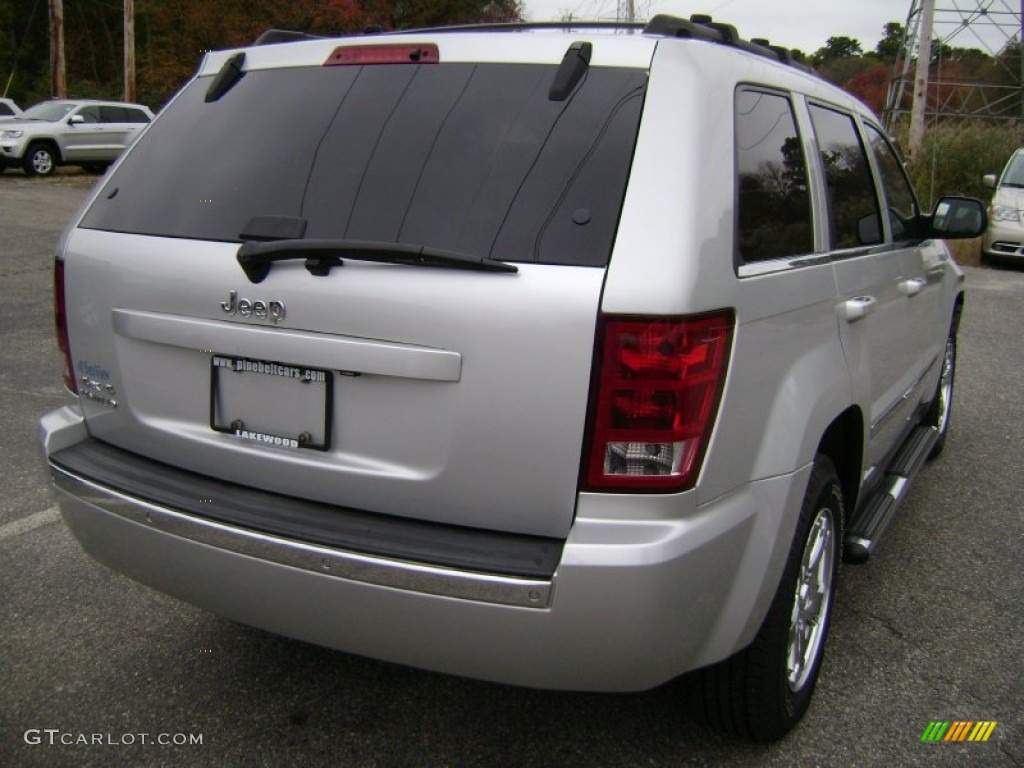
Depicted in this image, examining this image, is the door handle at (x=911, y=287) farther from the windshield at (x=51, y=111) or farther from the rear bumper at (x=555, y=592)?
the windshield at (x=51, y=111)

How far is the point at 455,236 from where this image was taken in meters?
2.20

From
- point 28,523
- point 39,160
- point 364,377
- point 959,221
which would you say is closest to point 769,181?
point 364,377

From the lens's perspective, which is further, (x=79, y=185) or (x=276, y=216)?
(x=79, y=185)

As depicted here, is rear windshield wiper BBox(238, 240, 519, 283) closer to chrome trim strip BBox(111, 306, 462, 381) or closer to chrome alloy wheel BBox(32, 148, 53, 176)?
chrome trim strip BBox(111, 306, 462, 381)

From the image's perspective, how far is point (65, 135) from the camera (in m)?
21.2

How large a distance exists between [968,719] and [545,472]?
1698 millimetres

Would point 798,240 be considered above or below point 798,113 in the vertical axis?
below

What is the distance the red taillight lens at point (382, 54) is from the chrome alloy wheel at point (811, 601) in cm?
162

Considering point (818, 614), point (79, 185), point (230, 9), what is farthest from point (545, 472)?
point (230, 9)

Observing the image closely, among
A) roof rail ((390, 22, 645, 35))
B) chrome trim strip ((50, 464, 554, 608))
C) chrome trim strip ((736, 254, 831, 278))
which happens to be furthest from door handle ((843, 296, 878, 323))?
chrome trim strip ((50, 464, 554, 608))

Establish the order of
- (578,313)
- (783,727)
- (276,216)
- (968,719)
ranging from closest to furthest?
(578,313) < (276,216) < (783,727) < (968,719)

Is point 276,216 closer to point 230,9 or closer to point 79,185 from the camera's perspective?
point 79,185

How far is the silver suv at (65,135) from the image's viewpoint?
20.8 m

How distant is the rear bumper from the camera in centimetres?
205
